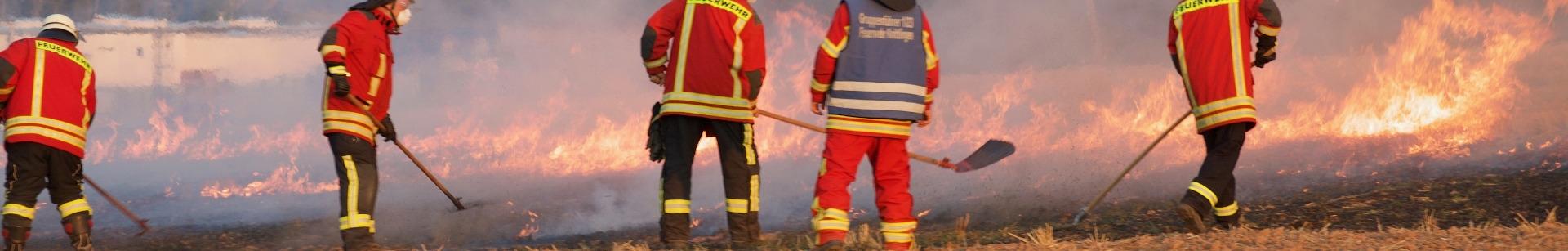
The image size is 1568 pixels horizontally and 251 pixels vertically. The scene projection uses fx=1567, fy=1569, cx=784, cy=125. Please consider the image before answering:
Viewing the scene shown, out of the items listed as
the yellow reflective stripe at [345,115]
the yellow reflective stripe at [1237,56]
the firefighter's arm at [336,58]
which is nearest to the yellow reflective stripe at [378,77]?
Result: the yellow reflective stripe at [345,115]

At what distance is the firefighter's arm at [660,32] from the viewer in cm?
876

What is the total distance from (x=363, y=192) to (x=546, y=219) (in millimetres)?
4685

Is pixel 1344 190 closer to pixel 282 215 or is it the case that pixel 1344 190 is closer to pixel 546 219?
pixel 546 219

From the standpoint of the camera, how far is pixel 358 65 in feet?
28.0

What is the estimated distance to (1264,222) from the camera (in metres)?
10.3

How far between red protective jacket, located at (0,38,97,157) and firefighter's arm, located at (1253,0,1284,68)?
702 centimetres

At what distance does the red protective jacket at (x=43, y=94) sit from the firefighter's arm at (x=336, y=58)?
228 centimetres

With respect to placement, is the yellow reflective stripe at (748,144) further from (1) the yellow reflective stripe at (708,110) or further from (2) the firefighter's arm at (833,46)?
(2) the firefighter's arm at (833,46)

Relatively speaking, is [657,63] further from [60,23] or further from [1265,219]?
[1265,219]

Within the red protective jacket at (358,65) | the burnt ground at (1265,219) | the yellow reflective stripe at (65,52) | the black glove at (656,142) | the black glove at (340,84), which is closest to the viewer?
the black glove at (340,84)

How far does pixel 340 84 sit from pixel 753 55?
7.37ft

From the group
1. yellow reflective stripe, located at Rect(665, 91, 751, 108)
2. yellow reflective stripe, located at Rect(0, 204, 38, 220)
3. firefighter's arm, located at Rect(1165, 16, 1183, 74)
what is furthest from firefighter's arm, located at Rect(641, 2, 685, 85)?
yellow reflective stripe, located at Rect(0, 204, 38, 220)

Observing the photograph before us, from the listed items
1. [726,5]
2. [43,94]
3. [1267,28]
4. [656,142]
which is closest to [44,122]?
[43,94]

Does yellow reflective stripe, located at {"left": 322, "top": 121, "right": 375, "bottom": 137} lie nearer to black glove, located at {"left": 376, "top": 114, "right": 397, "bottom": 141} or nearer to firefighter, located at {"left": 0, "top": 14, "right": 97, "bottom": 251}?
black glove, located at {"left": 376, "top": 114, "right": 397, "bottom": 141}
